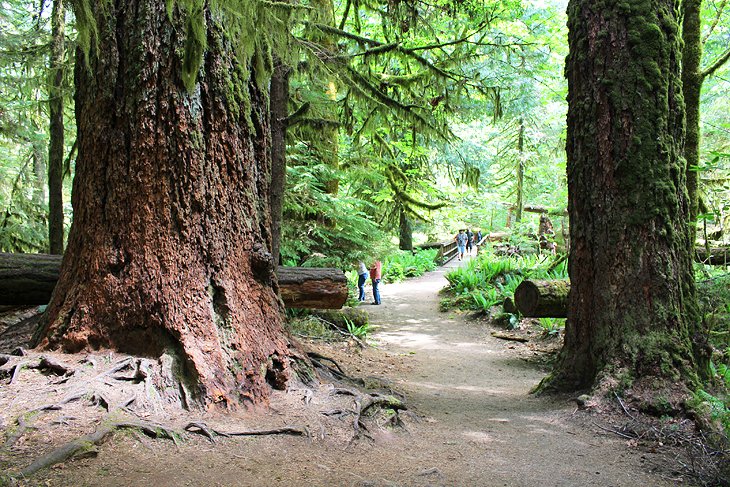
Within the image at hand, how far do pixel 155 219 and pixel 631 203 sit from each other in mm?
4450

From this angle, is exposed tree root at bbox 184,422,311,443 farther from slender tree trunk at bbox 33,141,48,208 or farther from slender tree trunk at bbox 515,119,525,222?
slender tree trunk at bbox 515,119,525,222

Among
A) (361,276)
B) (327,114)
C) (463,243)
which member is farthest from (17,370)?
(463,243)

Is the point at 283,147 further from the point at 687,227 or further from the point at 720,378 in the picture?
the point at 720,378

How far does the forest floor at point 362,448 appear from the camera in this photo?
266 centimetres

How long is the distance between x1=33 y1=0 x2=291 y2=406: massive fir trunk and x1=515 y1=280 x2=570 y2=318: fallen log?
609 cm

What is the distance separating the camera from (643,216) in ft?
14.9

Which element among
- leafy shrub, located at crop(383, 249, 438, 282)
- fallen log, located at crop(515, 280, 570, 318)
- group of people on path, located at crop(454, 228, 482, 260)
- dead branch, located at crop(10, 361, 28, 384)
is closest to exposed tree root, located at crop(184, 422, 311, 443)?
dead branch, located at crop(10, 361, 28, 384)

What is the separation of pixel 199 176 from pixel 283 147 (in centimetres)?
433

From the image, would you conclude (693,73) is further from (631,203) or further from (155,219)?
(155,219)

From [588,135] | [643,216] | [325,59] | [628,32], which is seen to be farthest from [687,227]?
[325,59]

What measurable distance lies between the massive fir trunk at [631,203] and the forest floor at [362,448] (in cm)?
74

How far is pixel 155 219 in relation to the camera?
3.69 metres

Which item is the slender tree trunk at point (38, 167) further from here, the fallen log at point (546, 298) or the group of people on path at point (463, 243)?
the group of people on path at point (463, 243)

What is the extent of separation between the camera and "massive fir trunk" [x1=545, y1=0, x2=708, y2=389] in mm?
4430
